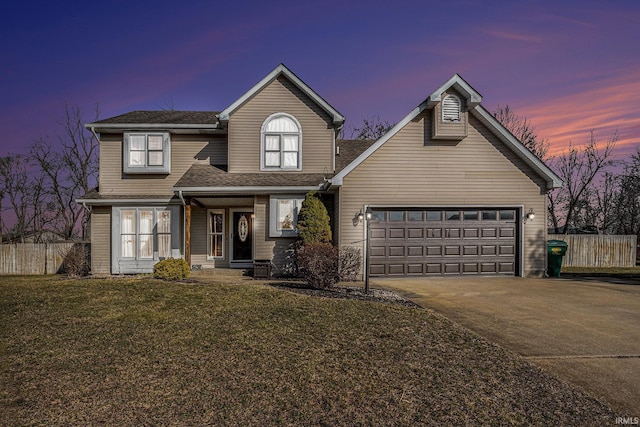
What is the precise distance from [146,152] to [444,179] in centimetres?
1168

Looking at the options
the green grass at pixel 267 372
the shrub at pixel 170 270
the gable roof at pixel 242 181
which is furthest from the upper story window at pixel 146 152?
the green grass at pixel 267 372

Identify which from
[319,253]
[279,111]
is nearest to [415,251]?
[319,253]

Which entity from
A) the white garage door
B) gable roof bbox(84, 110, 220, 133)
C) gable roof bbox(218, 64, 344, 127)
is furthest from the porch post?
the white garage door

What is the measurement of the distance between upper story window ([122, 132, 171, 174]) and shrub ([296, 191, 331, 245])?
6.17 meters

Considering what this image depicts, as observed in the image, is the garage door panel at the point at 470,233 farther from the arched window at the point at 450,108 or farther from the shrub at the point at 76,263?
the shrub at the point at 76,263

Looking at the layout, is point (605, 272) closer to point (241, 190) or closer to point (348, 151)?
point (348, 151)

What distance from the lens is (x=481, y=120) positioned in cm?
1323

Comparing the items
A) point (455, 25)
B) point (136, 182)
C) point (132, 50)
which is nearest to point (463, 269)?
point (455, 25)

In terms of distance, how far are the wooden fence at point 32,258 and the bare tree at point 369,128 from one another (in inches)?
939

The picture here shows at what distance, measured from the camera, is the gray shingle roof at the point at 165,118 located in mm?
15191

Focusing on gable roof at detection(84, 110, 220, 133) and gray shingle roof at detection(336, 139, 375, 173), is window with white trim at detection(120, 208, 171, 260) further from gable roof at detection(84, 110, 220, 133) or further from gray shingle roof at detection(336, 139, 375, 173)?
gray shingle roof at detection(336, 139, 375, 173)

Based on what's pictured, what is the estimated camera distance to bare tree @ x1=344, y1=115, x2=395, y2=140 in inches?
1335

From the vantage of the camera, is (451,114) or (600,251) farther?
(600,251)

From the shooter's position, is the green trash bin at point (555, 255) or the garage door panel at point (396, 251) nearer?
the garage door panel at point (396, 251)
